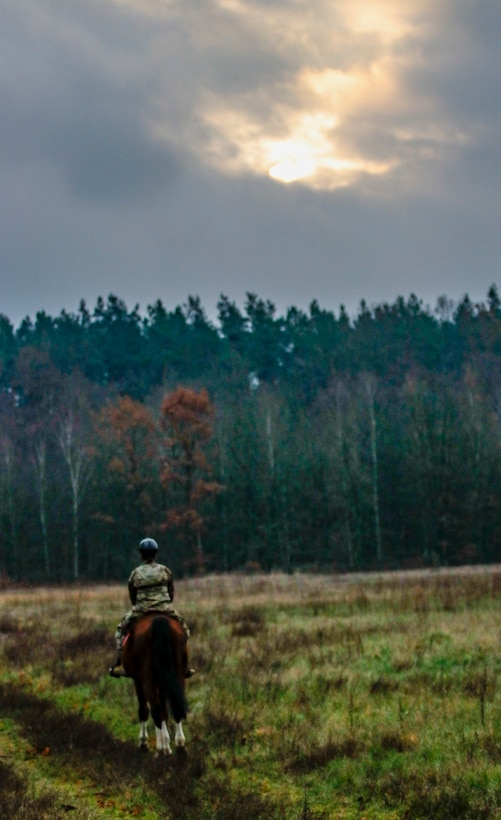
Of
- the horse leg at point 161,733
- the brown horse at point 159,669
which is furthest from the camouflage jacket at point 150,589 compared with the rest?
the horse leg at point 161,733

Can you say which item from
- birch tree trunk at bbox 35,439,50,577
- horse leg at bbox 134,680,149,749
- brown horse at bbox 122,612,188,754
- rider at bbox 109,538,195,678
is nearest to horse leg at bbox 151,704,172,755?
brown horse at bbox 122,612,188,754

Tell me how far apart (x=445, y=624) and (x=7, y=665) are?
8961mm

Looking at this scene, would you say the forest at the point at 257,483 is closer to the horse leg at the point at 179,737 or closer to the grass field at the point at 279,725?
the grass field at the point at 279,725

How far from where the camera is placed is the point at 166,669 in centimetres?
1012

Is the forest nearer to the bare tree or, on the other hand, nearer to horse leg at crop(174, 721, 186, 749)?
the bare tree

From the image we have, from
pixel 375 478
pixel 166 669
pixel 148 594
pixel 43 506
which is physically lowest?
pixel 166 669

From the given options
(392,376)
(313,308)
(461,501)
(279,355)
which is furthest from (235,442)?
(313,308)

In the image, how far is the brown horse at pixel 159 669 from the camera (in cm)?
989

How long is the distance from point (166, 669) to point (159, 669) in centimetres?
9

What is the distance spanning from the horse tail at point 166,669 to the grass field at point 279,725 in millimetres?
562

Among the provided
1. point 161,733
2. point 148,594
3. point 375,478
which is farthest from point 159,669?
point 375,478

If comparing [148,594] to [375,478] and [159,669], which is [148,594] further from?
[375,478]

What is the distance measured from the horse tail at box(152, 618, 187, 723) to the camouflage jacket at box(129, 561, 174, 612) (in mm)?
752

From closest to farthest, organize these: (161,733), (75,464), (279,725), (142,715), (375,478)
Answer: (161,733) → (279,725) → (142,715) → (375,478) → (75,464)
